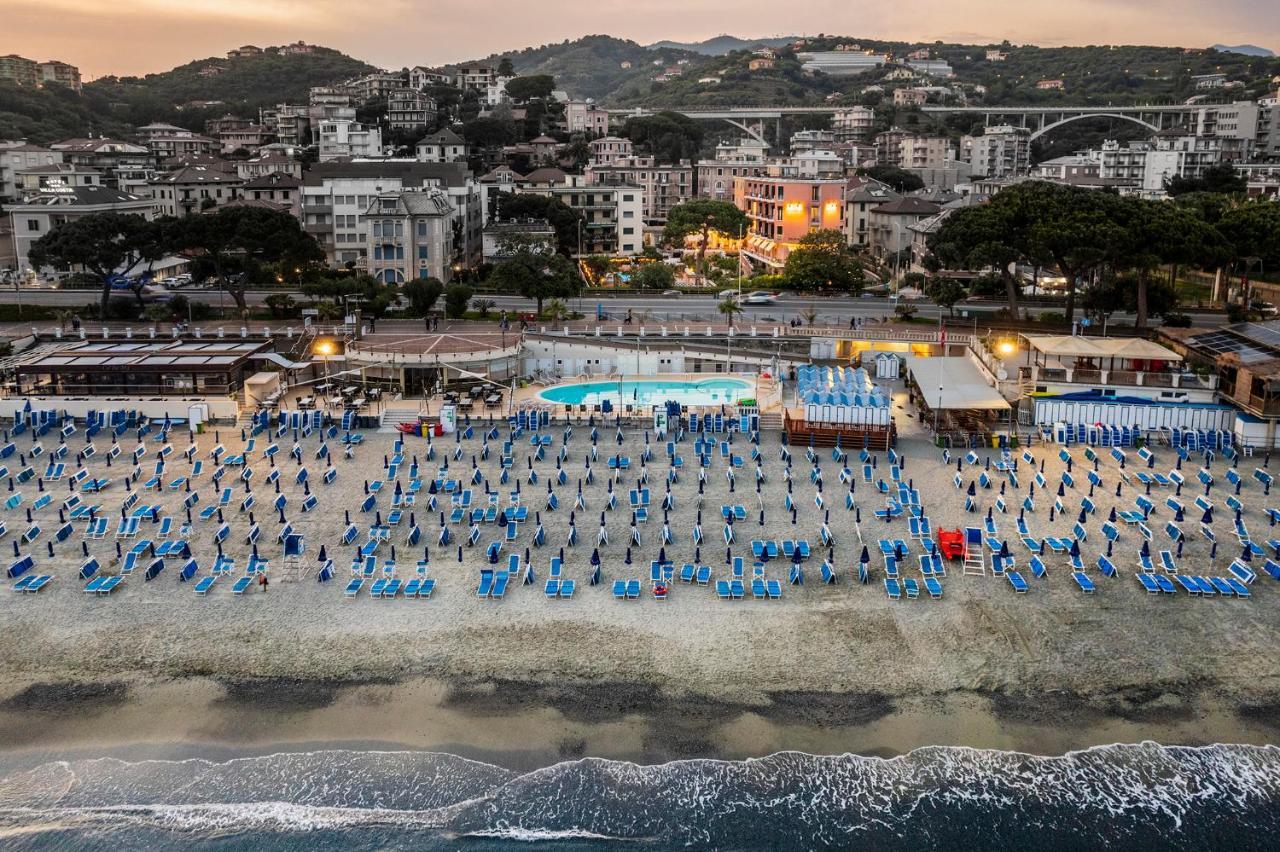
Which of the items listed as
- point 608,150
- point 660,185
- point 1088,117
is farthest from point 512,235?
point 1088,117

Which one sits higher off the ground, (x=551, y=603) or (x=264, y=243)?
(x=264, y=243)

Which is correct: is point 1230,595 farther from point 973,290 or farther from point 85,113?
point 85,113

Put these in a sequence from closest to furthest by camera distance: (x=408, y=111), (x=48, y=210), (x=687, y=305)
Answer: (x=687, y=305), (x=48, y=210), (x=408, y=111)

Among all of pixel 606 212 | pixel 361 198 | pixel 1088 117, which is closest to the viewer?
pixel 361 198

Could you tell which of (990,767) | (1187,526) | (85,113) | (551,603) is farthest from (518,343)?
(85,113)

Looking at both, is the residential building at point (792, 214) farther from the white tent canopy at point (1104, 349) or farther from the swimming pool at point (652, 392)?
the white tent canopy at point (1104, 349)

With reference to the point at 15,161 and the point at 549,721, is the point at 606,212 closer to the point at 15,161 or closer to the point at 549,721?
the point at 15,161

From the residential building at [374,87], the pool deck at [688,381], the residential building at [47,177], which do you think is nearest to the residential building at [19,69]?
the residential building at [374,87]
